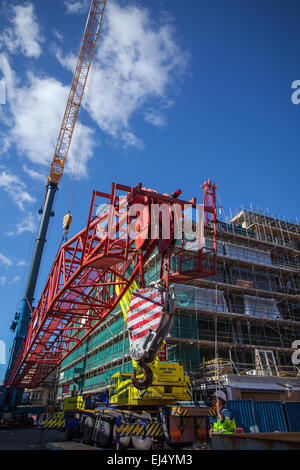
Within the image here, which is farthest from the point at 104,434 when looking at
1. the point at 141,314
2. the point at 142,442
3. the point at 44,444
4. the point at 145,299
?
the point at 145,299

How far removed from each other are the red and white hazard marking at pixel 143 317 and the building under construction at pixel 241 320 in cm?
925

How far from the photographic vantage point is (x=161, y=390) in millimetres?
9555

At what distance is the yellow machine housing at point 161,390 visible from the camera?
31.0ft

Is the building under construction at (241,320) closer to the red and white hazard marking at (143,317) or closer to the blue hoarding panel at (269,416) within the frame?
the blue hoarding panel at (269,416)

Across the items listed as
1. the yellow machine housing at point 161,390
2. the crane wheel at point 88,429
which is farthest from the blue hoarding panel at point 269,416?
the crane wheel at point 88,429

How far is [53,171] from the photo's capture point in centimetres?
3538

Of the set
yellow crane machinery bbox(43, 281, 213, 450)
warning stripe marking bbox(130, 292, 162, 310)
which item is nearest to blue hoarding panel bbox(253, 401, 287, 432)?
yellow crane machinery bbox(43, 281, 213, 450)

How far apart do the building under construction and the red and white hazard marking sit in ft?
30.3

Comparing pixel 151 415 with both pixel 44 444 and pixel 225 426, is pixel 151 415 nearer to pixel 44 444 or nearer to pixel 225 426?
pixel 225 426

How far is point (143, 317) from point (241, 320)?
60.2ft

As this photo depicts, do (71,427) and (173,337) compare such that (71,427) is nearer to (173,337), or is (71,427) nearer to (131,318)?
(131,318)

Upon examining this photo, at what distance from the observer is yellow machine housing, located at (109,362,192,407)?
9453 mm
